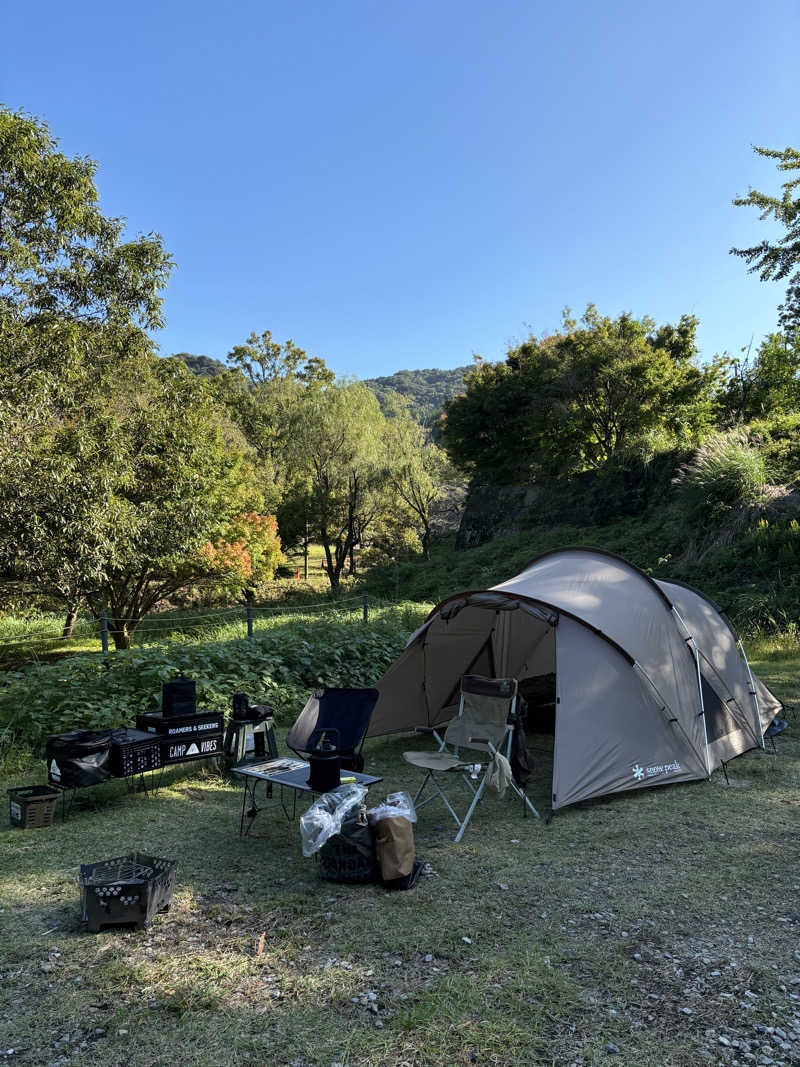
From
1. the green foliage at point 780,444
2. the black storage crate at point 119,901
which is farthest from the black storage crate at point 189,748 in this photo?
the green foliage at point 780,444

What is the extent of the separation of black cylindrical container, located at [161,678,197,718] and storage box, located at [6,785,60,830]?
3.34 ft

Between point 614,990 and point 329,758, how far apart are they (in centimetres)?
216

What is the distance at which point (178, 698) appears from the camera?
19.3ft

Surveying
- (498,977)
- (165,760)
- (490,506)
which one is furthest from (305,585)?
(498,977)

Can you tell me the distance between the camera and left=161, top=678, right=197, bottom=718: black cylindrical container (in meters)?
5.86

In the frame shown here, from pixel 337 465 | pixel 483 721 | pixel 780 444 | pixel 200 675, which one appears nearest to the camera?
pixel 483 721

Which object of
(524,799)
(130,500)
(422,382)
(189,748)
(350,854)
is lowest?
(524,799)

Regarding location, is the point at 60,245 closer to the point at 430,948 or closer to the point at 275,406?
the point at 430,948

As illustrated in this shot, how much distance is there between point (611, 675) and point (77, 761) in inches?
169

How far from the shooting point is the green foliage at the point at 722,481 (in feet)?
49.3

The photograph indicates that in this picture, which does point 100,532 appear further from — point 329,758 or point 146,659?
point 329,758

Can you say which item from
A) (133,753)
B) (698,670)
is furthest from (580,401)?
(133,753)

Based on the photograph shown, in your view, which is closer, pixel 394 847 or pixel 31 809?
pixel 394 847

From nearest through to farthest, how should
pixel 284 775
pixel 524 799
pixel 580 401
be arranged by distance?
pixel 284 775 < pixel 524 799 < pixel 580 401
